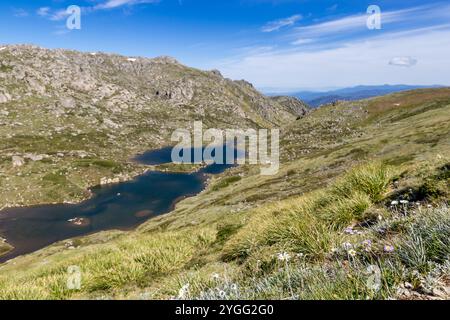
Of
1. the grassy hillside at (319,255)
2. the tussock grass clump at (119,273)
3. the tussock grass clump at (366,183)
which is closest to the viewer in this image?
the grassy hillside at (319,255)

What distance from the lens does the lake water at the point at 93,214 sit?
12619 centimetres

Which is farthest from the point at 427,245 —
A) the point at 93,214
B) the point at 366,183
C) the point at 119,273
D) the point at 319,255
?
the point at 93,214

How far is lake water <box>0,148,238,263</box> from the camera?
414 feet

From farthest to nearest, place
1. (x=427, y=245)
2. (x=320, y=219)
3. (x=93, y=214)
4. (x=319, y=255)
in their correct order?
(x=93, y=214)
(x=320, y=219)
(x=319, y=255)
(x=427, y=245)

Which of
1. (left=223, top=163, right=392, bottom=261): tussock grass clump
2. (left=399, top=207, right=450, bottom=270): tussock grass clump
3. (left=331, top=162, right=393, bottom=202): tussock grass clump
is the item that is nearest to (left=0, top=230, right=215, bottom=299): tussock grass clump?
(left=223, top=163, right=392, bottom=261): tussock grass clump

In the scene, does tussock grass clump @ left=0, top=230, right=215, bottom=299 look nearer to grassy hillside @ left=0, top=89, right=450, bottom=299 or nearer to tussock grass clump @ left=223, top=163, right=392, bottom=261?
grassy hillside @ left=0, top=89, right=450, bottom=299

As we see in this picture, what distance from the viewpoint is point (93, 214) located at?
150 m

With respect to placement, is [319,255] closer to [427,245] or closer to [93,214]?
[427,245]

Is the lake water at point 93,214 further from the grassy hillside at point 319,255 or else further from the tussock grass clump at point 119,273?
the grassy hillside at point 319,255

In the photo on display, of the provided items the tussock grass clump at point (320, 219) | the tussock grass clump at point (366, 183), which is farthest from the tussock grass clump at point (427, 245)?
the tussock grass clump at point (366, 183)

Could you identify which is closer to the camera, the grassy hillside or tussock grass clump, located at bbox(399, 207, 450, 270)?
the grassy hillside

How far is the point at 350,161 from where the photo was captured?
95562mm

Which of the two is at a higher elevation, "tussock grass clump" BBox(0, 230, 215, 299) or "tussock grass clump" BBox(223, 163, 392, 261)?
"tussock grass clump" BBox(223, 163, 392, 261)
